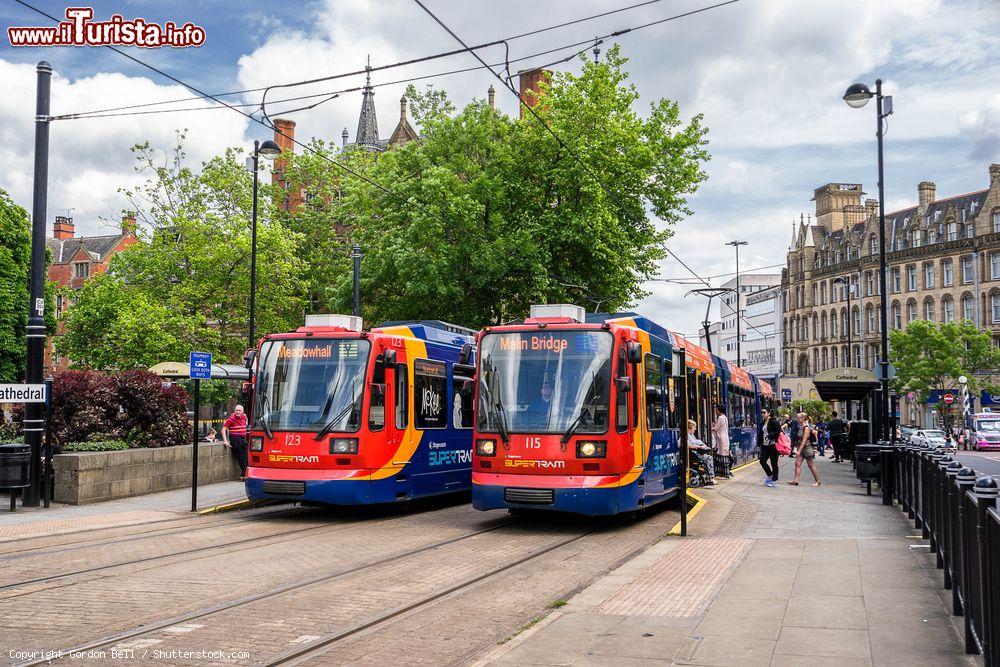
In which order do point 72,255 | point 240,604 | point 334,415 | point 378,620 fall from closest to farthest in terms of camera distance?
point 378,620
point 240,604
point 334,415
point 72,255

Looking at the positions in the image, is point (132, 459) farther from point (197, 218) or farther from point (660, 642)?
point (197, 218)

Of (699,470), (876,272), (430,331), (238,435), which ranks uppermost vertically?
(876,272)

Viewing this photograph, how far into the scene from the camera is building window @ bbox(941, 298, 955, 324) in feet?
267

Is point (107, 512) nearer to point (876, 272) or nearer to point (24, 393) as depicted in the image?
point (24, 393)

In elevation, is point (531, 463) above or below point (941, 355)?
below

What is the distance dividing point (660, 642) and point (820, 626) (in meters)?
1.36

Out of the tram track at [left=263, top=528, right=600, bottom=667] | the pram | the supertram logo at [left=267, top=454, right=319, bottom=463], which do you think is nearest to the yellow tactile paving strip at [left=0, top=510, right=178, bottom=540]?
the supertram logo at [left=267, top=454, right=319, bottom=463]

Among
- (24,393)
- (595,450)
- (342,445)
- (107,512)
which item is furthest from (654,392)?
(24,393)

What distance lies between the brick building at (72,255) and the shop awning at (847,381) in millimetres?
65169

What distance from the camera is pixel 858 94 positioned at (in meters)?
22.2

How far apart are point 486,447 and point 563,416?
1.26 metres

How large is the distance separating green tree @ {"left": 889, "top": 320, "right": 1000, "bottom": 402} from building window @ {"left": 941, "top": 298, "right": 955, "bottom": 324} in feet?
35.1

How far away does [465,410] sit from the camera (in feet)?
61.3

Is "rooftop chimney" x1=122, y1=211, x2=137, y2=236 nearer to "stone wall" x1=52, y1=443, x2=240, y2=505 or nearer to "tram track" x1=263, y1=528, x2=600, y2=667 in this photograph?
"stone wall" x1=52, y1=443, x2=240, y2=505
